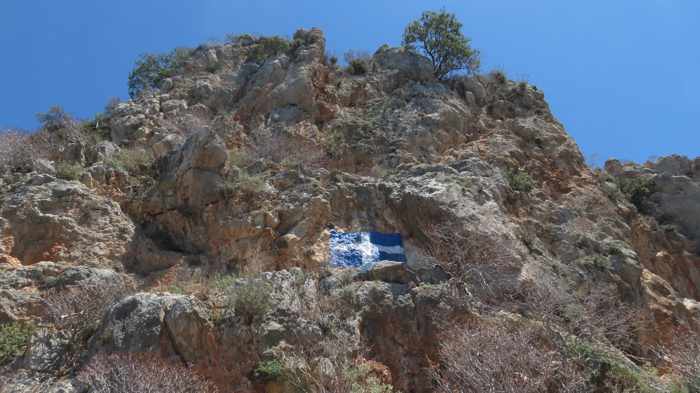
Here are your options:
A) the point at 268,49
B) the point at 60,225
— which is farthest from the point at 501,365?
the point at 268,49

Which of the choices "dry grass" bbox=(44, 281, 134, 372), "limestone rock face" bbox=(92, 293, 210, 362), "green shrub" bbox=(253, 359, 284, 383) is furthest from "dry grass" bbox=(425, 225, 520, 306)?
"dry grass" bbox=(44, 281, 134, 372)

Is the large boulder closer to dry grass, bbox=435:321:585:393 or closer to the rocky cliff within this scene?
the rocky cliff

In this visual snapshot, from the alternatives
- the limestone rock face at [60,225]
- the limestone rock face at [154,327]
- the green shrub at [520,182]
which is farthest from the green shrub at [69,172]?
the green shrub at [520,182]

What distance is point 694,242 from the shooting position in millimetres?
17750

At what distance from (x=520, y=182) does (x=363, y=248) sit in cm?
563

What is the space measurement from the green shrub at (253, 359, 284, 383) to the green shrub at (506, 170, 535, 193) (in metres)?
9.31

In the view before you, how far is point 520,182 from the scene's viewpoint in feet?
53.3

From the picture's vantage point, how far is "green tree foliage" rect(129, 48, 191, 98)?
22.7m

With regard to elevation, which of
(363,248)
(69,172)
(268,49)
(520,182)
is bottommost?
(363,248)

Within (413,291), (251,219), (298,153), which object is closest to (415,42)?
(298,153)

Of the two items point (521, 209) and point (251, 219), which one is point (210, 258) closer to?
point (251, 219)

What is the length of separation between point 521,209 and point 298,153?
5.89m

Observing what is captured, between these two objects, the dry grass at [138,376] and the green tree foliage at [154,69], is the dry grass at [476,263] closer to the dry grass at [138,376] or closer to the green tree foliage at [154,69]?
the dry grass at [138,376]

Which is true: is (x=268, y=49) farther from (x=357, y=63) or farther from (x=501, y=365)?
(x=501, y=365)
